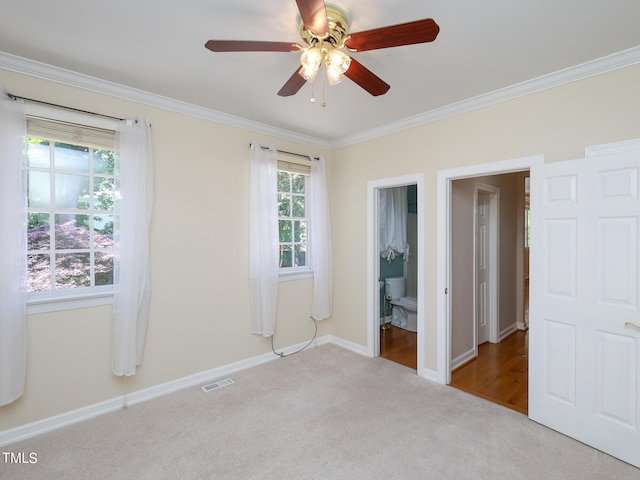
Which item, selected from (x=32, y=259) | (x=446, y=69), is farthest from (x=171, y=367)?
(x=446, y=69)

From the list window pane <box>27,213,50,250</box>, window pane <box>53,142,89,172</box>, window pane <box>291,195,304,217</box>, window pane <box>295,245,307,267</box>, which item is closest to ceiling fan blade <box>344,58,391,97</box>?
window pane <box>291,195,304,217</box>

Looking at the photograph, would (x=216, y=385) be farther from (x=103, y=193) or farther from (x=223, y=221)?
(x=103, y=193)

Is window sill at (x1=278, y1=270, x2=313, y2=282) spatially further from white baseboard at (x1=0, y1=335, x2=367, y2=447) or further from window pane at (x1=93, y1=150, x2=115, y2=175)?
window pane at (x1=93, y1=150, x2=115, y2=175)

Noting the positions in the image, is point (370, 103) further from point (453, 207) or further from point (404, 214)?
point (404, 214)

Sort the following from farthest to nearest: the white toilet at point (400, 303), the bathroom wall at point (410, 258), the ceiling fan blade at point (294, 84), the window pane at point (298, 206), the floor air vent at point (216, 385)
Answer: the bathroom wall at point (410, 258), the white toilet at point (400, 303), the window pane at point (298, 206), the floor air vent at point (216, 385), the ceiling fan blade at point (294, 84)

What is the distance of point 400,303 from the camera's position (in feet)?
15.7

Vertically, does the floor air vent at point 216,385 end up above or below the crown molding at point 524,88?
below

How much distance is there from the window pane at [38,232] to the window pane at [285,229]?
2.13m

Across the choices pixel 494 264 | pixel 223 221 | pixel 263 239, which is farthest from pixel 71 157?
pixel 494 264

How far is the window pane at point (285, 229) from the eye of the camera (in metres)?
3.81

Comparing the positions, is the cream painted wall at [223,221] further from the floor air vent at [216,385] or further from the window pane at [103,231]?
the window pane at [103,231]

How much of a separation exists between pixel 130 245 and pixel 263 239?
1.26 metres

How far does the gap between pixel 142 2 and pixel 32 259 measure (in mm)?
1978

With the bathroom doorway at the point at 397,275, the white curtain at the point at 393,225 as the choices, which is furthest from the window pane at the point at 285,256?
the white curtain at the point at 393,225
